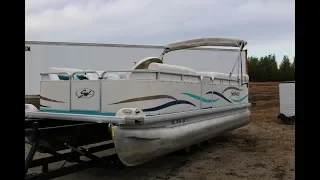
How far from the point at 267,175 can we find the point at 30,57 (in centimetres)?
961

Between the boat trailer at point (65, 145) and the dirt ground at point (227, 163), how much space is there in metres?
0.61

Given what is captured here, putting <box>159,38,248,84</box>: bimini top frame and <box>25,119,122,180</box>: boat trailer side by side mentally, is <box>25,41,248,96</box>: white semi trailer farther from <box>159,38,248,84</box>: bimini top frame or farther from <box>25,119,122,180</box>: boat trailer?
<box>25,119,122,180</box>: boat trailer

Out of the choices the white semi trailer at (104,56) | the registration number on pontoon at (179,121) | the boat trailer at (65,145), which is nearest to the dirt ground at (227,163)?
the boat trailer at (65,145)

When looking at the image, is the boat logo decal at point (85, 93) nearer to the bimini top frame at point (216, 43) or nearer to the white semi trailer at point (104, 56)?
the bimini top frame at point (216, 43)

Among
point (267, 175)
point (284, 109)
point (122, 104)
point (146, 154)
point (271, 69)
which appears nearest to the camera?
point (146, 154)

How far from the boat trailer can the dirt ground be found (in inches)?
23.9

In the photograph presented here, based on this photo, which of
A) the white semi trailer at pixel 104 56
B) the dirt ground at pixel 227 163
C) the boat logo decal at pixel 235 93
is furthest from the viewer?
the white semi trailer at pixel 104 56

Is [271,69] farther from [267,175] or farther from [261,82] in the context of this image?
[267,175]

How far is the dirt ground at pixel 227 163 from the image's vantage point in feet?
16.1

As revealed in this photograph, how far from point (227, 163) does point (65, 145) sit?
9.36 ft

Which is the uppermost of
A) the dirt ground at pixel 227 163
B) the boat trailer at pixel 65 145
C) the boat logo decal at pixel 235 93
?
the boat logo decal at pixel 235 93
